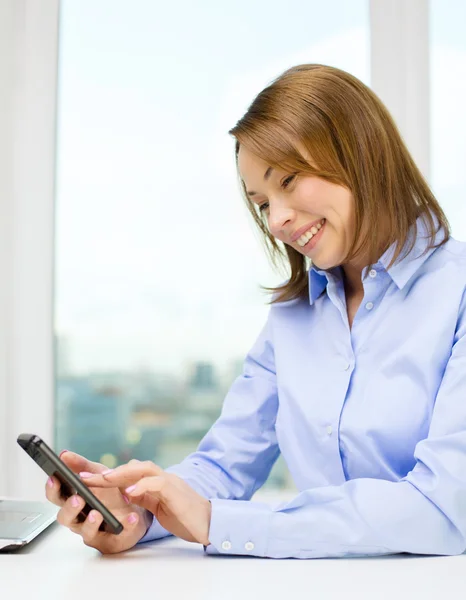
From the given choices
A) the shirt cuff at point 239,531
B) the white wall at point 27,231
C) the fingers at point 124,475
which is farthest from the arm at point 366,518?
the white wall at point 27,231

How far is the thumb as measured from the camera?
1.11 metres

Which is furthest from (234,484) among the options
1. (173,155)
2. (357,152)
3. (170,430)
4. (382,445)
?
(173,155)

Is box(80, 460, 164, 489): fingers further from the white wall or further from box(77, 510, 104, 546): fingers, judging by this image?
the white wall

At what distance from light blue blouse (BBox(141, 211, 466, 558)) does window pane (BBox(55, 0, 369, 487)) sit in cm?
81

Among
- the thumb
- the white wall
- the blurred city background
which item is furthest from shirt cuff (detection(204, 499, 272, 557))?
the white wall

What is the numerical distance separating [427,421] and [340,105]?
1.84 feet

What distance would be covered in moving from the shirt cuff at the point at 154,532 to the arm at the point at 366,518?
0.13 meters

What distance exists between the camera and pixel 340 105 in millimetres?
1288

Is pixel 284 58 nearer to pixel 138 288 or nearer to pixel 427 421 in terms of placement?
pixel 138 288

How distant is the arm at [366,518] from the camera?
3.22 ft

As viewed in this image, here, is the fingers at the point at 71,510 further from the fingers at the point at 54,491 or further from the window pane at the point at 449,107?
the window pane at the point at 449,107

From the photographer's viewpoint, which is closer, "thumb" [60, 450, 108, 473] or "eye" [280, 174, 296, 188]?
"thumb" [60, 450, 108, 473]

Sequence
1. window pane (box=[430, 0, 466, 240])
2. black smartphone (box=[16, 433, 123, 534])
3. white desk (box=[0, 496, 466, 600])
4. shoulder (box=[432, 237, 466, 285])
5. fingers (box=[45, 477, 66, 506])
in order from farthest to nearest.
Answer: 1. window pane (box=[430, 0, 466, 240])
2. shoulder (box=[432, 237, 466, 285])
3. fingers (box=[45, 477, 66, 506])
4. black smartphone (box=[16, 433, 123, 534])
5. white desk (box=[0, 496, 466, 600])

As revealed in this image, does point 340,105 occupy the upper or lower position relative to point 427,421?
upper
